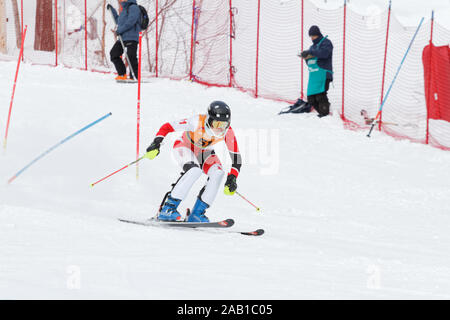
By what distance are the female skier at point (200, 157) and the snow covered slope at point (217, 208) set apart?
0.35m

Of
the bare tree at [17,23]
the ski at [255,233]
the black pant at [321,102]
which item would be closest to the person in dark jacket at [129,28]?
the black pant at [321,102]

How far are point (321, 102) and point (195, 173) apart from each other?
6.12 metres

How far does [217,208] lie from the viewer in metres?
7.05

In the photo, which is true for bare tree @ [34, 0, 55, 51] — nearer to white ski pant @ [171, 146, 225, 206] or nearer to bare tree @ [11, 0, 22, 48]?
bare tree @ [11, 0, 22, 48]

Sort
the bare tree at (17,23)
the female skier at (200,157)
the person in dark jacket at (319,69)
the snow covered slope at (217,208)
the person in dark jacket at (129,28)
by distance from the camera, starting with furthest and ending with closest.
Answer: the bare tree at (17,23)
the person in dark jacket at (129,28)
the person in dark jacket at (319,69)
the female skier at (200,157)
the snow covered slope at (217,208)

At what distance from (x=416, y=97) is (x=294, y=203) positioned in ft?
22.3

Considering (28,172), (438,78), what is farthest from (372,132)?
(28,172)

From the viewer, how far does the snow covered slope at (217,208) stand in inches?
149

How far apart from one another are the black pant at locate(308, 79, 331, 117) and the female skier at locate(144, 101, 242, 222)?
5775mm

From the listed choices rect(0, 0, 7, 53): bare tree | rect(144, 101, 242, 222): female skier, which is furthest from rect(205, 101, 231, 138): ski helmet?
rect(0, 0, 7, 53): bare tree

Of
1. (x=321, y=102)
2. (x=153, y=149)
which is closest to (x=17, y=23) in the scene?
(x=321, y=102)

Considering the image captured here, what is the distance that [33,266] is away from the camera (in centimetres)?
375

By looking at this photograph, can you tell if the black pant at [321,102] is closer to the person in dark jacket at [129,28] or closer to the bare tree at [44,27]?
the person in dark jacket at [129,28]
